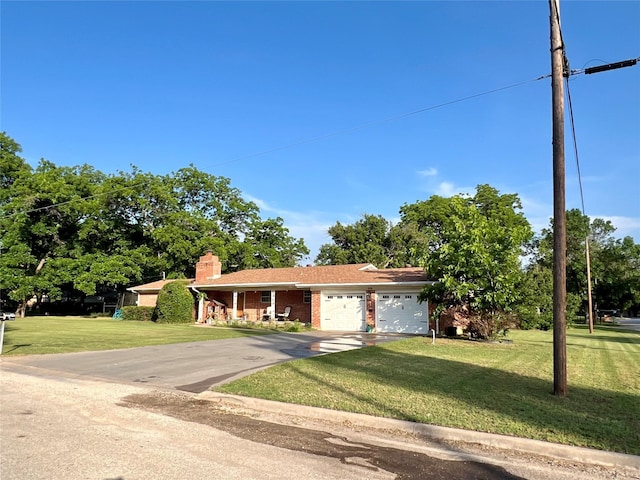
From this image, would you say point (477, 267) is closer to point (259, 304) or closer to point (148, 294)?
point (259, 304)

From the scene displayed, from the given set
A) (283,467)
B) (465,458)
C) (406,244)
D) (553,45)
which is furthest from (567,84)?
(406,244)

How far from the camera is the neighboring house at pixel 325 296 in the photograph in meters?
22.9

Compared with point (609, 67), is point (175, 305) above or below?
below

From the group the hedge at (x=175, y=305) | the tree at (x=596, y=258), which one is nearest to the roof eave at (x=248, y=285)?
the hedge at (x=175, y=305)

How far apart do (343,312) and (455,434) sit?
19110 mm

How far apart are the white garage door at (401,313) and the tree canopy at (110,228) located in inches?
848

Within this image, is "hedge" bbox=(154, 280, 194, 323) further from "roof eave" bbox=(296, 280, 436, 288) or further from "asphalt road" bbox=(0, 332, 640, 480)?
"asphalt road" bbox=(0, 332, 640, 480)

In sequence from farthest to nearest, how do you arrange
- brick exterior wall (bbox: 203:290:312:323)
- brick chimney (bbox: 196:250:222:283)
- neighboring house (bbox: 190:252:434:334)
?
brick chimney (bbox: 196:250:222:283) → brick exterior wall (bbox: 203:290:312:323) → neighboring house (bbox: 190:252:434:334)

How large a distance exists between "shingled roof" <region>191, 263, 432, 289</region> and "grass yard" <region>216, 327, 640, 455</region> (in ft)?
32.8

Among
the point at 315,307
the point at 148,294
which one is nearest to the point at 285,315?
the point at 315,307

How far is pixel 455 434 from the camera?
5613 mm

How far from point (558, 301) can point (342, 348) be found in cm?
836

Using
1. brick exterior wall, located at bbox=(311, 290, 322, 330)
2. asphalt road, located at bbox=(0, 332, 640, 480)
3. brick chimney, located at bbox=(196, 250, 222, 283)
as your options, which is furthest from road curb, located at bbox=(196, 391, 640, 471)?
brick chimney, located at bbox=(196, 250, 222, 283)

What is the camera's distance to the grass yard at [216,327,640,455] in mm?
5910
